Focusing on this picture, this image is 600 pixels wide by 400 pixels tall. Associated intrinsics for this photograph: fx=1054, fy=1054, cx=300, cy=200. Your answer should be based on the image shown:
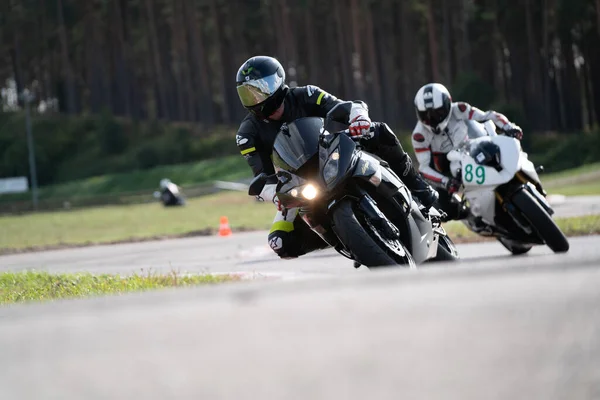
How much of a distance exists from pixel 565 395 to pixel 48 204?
57993 millimetres

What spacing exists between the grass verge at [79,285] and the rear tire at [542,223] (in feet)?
9.48

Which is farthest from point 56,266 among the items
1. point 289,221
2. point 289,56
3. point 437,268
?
point 289,56

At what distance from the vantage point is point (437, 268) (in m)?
2.57

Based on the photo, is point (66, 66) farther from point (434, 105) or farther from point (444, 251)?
point (444, 251)

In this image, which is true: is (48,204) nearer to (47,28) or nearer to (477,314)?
(47,28)

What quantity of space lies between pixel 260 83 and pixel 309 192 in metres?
1.17

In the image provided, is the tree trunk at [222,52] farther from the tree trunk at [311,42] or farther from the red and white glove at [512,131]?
the red and white glove at [512,131]

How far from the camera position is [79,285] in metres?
10.1

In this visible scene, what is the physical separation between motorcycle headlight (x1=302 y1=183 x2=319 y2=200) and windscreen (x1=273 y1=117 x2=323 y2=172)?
0.59 feet

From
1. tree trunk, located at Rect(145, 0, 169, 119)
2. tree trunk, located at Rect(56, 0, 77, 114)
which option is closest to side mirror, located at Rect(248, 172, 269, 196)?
tree trunk, located at Rect(145, 0, 169, 119)

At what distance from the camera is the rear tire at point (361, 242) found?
7.16 metres

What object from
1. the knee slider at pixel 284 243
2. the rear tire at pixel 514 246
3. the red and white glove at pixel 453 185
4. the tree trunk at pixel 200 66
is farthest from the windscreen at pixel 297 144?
the tree trunk at pixel 200 66

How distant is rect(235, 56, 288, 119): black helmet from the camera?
326 inches

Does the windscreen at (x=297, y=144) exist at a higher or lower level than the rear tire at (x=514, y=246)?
higher
